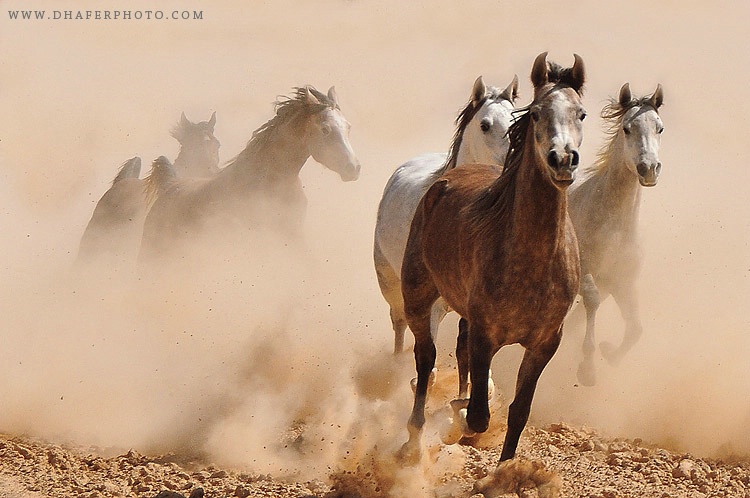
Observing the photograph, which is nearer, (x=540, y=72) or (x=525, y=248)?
(x=525, y=248)

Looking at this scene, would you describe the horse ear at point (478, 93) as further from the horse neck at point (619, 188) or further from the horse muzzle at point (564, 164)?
the horse muzzle at point (564, 164)

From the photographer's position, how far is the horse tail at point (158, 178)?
10680 mm

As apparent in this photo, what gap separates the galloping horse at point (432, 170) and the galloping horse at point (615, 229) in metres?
0.89

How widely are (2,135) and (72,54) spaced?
4.12 meters

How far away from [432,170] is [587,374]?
1819mm

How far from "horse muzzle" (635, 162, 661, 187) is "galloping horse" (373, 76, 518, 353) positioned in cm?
97

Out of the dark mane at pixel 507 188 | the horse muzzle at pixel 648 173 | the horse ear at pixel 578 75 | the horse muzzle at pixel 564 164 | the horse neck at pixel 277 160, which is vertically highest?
the horse neck at pixel 277 160

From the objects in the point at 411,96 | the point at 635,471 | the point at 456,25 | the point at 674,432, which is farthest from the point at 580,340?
the point at 456,25

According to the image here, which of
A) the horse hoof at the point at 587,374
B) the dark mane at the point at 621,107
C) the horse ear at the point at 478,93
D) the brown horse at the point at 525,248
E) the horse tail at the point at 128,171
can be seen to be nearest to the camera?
the brown horse at the point at 525,248

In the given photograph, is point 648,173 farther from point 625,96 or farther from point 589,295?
point 589,295

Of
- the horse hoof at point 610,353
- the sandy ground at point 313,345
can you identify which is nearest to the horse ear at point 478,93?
the sandy ground at point 313,345

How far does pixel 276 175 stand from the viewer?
9.91m

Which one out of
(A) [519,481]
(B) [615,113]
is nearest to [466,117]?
(B) [615,113]

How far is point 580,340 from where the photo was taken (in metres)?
8.82
